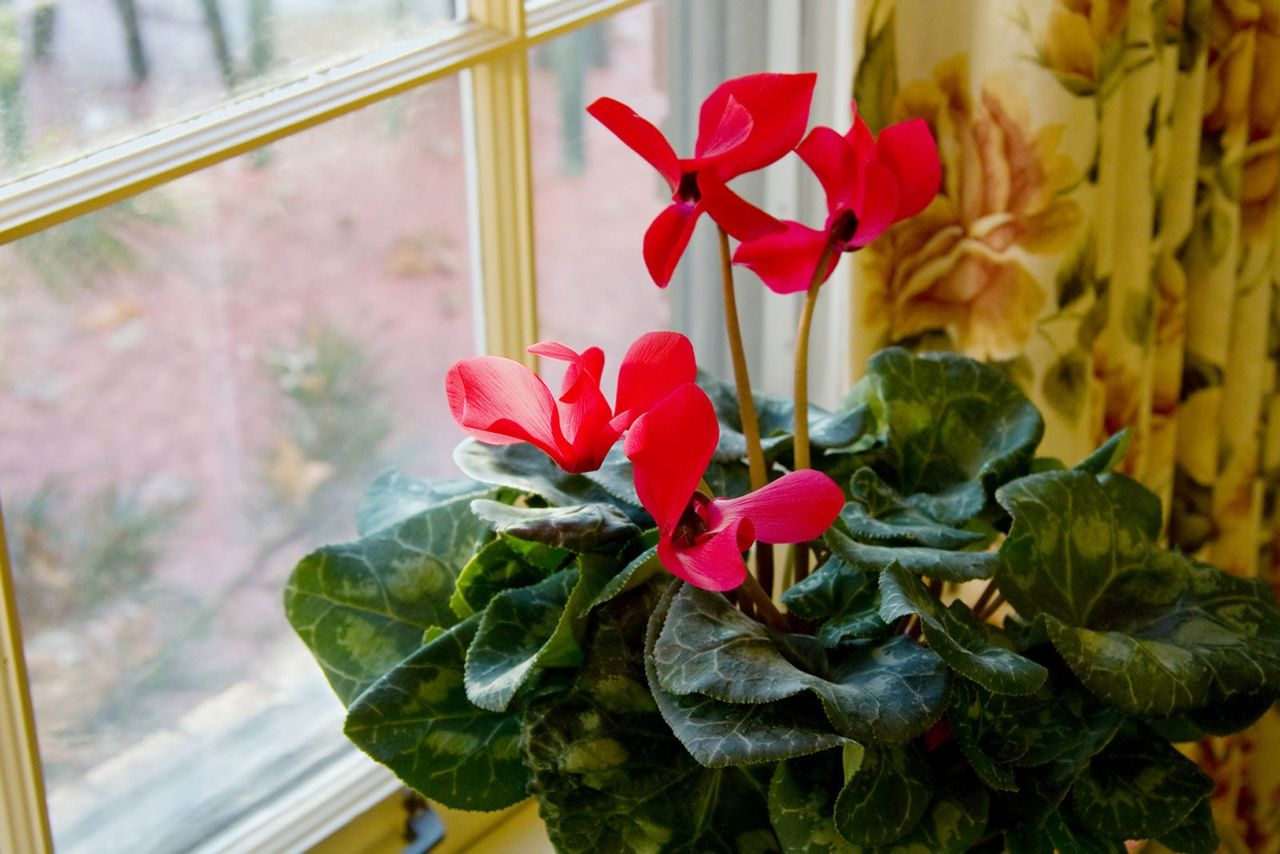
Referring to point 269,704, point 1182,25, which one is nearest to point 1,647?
point 269,704

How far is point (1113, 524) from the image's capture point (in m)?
0.69

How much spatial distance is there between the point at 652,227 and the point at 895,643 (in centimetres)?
22

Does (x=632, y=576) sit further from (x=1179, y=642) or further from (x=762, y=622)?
(x=1179, y=642)

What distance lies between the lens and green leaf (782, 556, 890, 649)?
64 cm

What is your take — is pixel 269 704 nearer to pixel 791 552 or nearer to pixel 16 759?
pixel 16 759

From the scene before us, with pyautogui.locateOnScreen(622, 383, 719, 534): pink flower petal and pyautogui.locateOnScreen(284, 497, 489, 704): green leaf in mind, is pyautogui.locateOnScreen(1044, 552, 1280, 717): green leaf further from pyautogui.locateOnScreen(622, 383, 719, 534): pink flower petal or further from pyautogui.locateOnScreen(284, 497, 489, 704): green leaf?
pyautogui.locateOnScreen(284, 497, 489, 704): green leaf

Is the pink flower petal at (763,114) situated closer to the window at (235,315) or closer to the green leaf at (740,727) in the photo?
the green leaf at (740,727)

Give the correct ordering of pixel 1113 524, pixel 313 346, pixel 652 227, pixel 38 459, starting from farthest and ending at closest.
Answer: pixel 313 346, pixel 38 459, pixel 1113 524, pixel 652 227

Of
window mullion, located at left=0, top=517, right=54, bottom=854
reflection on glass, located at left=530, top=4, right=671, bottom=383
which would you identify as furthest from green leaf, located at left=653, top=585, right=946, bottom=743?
reflection on glass, located at left=530, top=4, right=671, bottom=383

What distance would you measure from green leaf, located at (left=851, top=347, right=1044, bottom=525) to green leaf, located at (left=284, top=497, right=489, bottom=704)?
0.80 ft

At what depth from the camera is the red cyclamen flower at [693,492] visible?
0.53 meters

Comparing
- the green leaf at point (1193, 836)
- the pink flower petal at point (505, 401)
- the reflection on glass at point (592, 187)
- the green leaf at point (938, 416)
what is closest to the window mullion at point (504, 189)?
the reflection on glass at point (592, 187)

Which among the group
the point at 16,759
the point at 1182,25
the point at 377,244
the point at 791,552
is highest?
the point at 1182,25

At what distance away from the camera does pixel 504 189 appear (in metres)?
0.96
